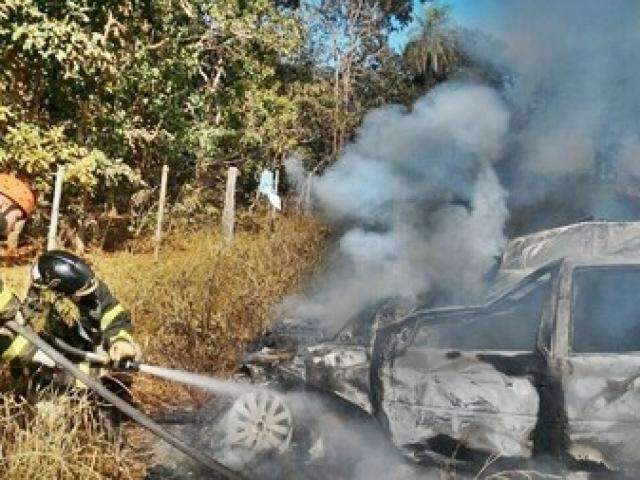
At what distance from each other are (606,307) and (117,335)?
2.72 m

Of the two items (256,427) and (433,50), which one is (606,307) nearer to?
(256,427)

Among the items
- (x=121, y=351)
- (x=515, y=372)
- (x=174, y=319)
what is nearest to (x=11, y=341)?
(x=121, y=351)

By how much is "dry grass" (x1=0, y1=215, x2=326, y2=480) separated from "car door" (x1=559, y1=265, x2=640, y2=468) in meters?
2.40

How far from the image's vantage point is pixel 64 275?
4.36m

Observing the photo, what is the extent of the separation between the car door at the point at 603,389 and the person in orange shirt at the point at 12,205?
277 centimetres

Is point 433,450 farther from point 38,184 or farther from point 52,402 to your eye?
point 38,184

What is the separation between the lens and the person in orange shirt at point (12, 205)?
3.76 m

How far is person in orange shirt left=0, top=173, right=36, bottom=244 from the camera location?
376cm

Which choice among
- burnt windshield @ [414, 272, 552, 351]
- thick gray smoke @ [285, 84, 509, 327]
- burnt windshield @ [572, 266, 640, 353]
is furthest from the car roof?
burnt windshield @ [572, 266, 640, 353]

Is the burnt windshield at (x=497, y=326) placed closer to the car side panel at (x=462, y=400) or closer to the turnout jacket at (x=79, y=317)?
the car side panel at (x=462, y=400)

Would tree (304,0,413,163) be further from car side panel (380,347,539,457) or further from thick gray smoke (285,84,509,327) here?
car side panel (380,347,539,457)

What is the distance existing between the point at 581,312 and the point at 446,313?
0.78 m

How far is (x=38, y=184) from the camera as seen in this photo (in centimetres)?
1082

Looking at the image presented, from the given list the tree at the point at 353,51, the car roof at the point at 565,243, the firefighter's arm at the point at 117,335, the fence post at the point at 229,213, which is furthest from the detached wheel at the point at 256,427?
the tree at the point at 353,51
